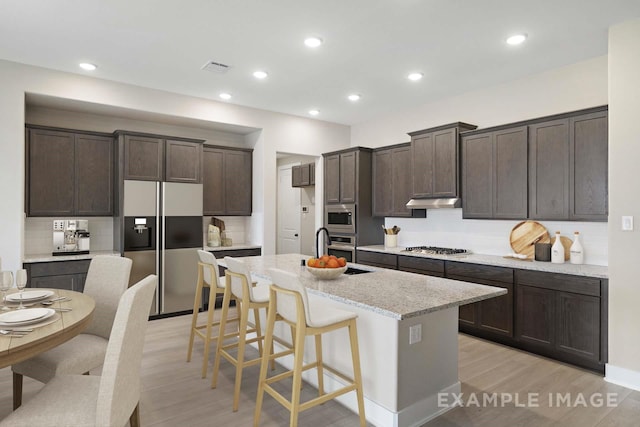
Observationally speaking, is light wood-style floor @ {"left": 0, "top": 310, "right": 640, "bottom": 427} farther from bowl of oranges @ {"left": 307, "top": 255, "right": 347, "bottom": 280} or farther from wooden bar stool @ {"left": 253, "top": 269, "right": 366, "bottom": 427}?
bowl of oranges @ {"left": 307, "top": 255, "right": 347, "bottom": 280}

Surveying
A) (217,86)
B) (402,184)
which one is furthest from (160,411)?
(402,184)

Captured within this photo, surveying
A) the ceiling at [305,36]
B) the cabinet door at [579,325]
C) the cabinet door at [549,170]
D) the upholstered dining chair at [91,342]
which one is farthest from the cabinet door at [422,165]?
the upholstered dining chair at [91,342]

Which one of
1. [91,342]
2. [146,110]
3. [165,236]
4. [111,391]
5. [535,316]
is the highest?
[146,110]

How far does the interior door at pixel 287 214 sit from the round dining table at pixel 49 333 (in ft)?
17.0

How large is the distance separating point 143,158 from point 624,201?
16.1 ft

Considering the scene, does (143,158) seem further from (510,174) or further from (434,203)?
(510,174)

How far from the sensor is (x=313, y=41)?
133 inches

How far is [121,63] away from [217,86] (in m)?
1.06

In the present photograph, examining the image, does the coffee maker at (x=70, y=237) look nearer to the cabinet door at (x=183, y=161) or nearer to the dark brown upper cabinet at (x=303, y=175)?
the cabinet door at (x=183, y=161)

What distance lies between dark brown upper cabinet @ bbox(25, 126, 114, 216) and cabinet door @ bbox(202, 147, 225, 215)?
1.18 m

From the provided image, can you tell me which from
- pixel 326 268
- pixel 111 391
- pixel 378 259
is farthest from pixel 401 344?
pixel 378 259

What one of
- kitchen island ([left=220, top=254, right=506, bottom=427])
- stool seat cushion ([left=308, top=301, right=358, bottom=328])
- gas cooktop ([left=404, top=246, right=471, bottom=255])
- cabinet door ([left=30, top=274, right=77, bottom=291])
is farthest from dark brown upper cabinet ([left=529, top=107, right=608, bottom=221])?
cabinet door ([left=30, top=274, right=77, bottom=291])

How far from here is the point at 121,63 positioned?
389 centimetres

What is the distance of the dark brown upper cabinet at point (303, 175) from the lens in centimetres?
Answer: 682
